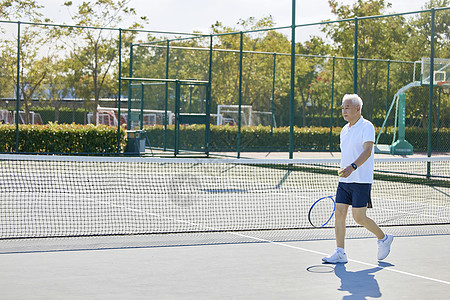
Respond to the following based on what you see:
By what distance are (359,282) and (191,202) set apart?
217 inches

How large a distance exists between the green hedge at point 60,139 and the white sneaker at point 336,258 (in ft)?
49.7

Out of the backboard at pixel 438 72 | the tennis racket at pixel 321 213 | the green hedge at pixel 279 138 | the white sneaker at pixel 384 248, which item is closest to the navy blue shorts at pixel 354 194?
the white sneaker at pixel 384 248

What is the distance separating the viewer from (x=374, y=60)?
90.8ft

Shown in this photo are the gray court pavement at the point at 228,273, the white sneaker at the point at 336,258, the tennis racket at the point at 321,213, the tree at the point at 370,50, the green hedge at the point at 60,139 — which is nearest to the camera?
the gray court pavement at the point at 228,273

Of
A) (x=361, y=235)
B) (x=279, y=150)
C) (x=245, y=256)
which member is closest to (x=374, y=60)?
(x=279, y=150)

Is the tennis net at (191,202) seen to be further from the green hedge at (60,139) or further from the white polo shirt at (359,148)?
the green hedge at (60,139)

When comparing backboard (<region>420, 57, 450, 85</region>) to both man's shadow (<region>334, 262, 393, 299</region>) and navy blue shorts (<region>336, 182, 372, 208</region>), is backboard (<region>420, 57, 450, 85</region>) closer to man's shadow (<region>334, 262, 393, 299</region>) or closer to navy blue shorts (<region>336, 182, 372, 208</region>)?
navy blue shorts (<region>336, 182, 372, 208</region>)

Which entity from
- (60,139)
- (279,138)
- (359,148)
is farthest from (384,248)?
(279,138)

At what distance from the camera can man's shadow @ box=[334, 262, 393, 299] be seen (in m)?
5.47

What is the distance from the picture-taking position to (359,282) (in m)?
5.89

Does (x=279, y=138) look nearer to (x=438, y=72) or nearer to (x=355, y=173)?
(x=438, y=72)

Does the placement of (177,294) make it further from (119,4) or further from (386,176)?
(119,4)

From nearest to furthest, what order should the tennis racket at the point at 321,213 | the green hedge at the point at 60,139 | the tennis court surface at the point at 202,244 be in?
the tennis court surface at the point at 202,244
the tennis racket at the point at 321,213
the green hedge at the point at 60,139

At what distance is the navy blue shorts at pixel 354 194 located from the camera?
6.72 meters
